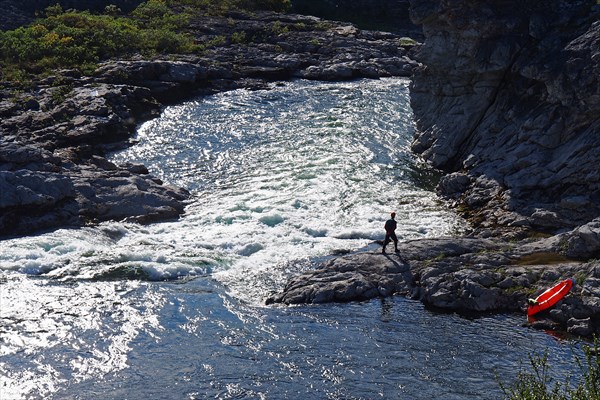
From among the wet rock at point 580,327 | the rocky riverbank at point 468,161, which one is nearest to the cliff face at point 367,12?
the rocky riverbank at point 468,161

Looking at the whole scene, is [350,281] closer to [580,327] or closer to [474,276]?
[474,276]

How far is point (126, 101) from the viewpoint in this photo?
57.7 m

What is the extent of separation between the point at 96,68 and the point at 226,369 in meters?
43.8

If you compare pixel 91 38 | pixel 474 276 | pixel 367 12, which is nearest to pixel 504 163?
pixel 474 276

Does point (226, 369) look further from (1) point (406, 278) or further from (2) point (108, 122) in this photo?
(2) point (108, 122)

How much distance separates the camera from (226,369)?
25062mm

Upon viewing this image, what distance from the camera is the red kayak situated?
2816 cm

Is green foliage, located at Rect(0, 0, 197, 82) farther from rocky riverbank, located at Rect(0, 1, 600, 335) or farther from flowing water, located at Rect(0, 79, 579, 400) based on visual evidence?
flowing water, located at Rect(0, 79, 579, 400)

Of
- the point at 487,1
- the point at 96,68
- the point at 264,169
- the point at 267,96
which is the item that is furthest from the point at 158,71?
the point at 487,1

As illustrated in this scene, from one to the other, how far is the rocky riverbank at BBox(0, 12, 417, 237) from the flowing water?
2.03 m

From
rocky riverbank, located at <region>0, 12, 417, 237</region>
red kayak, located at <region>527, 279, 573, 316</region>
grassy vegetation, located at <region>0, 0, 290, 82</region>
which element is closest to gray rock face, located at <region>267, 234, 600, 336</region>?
red kayak, located at <region>527, 279, 573, 316</region>

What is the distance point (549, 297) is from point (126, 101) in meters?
37.9

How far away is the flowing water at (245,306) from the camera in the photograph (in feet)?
80.3

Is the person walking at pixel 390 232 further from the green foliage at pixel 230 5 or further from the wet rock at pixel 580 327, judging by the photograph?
the green foliage at pixel 230 5
